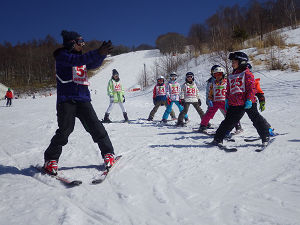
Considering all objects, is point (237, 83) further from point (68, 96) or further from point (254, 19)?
point (254, 19)

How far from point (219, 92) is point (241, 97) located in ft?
4.22

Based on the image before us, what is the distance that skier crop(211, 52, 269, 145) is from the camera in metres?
3.72

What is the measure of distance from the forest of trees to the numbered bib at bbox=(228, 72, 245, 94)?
8.65m

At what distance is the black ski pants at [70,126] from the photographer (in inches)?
115

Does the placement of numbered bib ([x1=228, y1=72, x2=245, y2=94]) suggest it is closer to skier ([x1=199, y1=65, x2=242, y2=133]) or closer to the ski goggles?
skier ([x1=199, y1=65, x2=242, y2=133])

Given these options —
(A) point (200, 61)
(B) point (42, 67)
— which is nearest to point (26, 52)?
(B) point (42, 67)

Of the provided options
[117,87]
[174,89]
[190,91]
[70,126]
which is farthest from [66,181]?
[117,87]

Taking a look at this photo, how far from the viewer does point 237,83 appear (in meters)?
3.82

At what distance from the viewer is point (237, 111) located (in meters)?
Result: 3.81

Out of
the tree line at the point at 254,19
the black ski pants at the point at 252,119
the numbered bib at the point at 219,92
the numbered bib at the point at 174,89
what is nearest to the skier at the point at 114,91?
the numbered bib at the point at 174,89

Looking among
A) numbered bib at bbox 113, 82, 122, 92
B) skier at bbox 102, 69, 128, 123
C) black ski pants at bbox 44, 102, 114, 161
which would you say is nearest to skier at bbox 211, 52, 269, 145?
black ski pants at bbox 44, 102, 114, 161

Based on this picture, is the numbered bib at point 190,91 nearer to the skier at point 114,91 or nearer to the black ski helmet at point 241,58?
the black ski helmet at point 241,58

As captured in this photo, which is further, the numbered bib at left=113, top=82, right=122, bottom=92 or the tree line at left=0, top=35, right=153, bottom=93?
the tree line at left=0, top=35, right=153, bottom=93

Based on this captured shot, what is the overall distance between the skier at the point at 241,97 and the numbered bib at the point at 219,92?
1.06m
